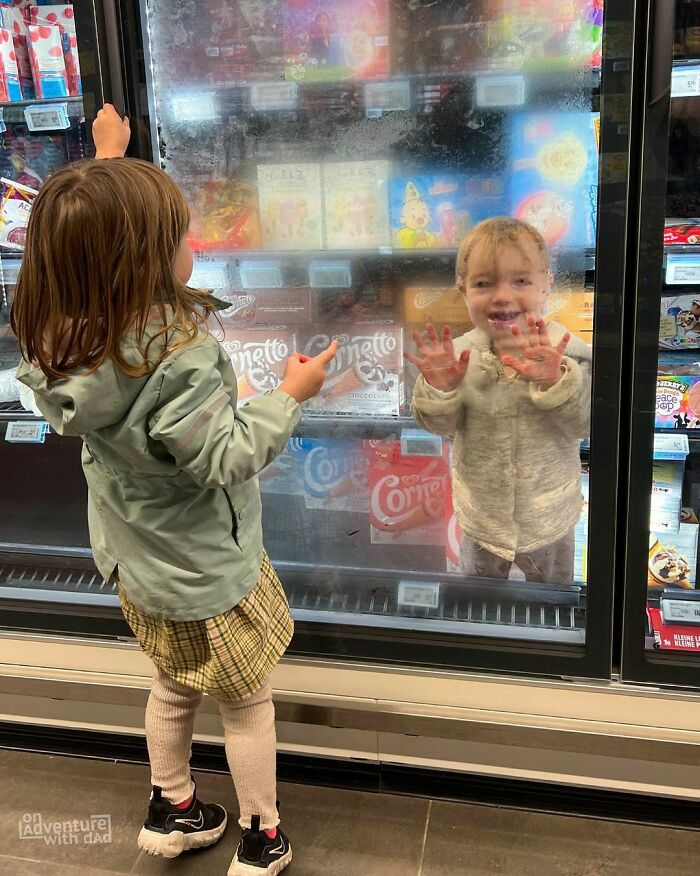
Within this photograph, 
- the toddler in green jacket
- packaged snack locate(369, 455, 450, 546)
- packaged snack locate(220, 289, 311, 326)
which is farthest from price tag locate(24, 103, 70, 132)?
packaged snack locate(369, 455, 450, 546)

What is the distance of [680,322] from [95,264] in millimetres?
1220

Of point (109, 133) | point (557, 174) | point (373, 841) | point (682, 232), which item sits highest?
point (109, 133)

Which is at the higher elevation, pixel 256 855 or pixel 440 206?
pixel 440 206

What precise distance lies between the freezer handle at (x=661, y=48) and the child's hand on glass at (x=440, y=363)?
1.94ft

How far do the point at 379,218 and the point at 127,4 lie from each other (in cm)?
64

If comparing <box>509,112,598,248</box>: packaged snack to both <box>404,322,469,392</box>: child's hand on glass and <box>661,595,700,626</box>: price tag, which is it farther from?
<box>661,595,700,626</box>: price tag

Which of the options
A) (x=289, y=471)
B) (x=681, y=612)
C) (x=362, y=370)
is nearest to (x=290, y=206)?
(x=362, y=370)

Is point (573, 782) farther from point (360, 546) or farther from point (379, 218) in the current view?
point (379, 218)

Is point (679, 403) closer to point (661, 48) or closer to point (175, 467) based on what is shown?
point (661, 48)

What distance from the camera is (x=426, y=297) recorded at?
5.76 ft

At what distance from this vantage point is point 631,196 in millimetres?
1426

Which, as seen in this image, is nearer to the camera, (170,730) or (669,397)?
(170,730)

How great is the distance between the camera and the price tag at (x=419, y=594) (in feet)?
6.12

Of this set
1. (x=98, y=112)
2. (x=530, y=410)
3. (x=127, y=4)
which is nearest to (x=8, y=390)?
(x=98, y=112)
